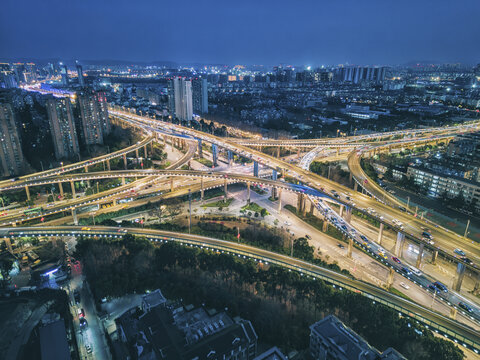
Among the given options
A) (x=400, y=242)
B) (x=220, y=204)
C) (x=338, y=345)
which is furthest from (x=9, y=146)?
(x=400, y=242)

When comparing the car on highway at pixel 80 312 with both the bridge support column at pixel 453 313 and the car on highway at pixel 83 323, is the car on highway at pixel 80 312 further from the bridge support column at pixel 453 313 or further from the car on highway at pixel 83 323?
the bridge support column at pixel 453 313

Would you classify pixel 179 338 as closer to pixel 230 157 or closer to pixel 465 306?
pixel 465 306

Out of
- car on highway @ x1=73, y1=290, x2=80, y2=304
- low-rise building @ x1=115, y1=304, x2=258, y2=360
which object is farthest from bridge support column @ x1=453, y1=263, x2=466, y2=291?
car on highway @ x1=73, y1=290, x2=80, y2=304

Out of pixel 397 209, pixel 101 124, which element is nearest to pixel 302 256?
pixel 397 209

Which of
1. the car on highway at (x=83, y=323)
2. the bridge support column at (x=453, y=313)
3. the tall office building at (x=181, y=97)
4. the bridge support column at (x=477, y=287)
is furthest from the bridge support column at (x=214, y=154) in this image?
the bridge support column at (x=453, y=313)

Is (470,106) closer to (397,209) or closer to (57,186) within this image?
(397,209)
